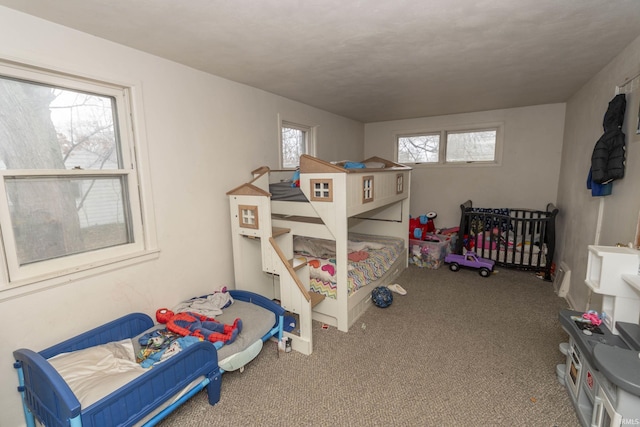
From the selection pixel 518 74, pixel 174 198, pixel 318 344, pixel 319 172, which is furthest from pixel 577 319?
pixel 174 198

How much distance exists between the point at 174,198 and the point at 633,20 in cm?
320

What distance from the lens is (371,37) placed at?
184 centimetres

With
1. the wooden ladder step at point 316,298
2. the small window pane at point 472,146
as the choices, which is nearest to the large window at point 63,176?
the wooden ladder step at point 316,298

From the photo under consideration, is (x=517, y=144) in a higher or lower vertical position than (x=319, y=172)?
higher

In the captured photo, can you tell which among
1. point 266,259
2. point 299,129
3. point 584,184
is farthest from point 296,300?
point 584,184

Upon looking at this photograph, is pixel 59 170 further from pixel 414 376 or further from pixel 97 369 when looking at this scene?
pixel 414 376

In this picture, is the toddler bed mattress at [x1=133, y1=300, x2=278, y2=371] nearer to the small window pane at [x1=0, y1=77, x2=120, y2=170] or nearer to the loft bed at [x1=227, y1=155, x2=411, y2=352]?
the loft bed at [x1=227, y1=155, x2=411, y2=352]

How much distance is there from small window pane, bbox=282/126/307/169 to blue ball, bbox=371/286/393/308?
1.79 m

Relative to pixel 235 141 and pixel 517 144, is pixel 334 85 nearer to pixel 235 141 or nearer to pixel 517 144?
pixel 235 141

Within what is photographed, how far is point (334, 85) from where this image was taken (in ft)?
9.35

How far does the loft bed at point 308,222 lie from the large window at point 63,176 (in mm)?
822

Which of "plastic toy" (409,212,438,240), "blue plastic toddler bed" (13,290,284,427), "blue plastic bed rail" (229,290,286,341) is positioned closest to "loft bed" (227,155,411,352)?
"blue plastic bed rail" (229,290,286,341)

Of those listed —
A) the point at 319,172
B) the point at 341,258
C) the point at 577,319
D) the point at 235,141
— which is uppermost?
the point at 235,141

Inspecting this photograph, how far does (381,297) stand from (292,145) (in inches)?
83.8
